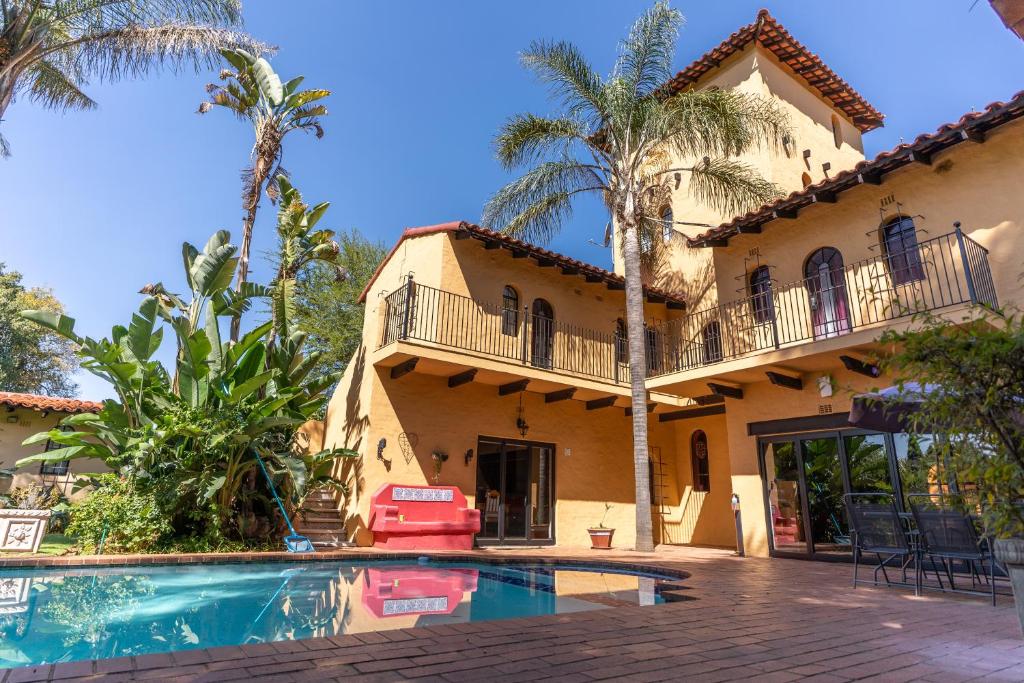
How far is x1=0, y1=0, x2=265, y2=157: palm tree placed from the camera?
326 inches

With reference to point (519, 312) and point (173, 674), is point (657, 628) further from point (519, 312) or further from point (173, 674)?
point (519, 312)

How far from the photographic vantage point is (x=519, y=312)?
43.8 feet

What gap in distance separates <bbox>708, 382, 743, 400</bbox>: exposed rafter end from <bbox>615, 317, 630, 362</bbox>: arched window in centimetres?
285

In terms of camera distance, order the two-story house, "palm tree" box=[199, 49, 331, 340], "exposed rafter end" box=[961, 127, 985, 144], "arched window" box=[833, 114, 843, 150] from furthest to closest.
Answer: "arched window" box=[833, 114, 843, 150] < "palm tree" box=[199, 49, 331, 340] < the two-story house < "exposed rafter end" box=[961, 127, 985, 144]

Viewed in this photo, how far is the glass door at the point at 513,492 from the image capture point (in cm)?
1265

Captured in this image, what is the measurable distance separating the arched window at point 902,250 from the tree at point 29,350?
30480 mm

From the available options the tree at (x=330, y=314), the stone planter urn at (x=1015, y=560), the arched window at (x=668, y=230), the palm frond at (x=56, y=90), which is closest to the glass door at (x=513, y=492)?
the arched window at (x=668, y=230)

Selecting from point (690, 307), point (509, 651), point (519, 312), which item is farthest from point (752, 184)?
point (509, 651)

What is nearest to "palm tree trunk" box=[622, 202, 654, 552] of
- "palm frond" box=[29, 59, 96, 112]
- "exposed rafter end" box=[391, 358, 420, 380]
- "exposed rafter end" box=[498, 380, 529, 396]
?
"exposed rafter end" box=[498, 380, 529, 396]

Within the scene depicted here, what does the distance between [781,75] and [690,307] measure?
7.28 metres

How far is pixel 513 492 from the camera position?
1302cm

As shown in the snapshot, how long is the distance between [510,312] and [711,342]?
16.6ft

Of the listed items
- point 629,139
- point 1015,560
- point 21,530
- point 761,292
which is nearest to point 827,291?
point 761,292

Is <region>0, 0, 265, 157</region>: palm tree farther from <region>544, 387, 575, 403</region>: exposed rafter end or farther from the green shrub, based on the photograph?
<region>544, 387, 575, 403</region>: exposed rafter end
